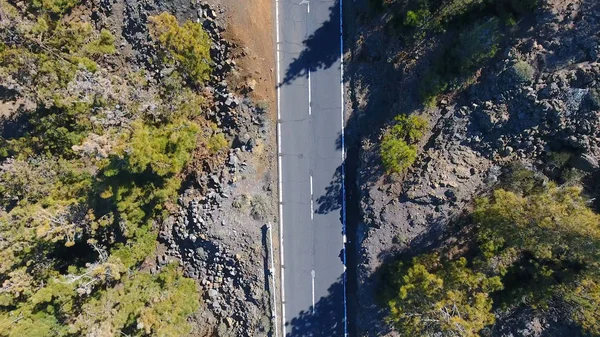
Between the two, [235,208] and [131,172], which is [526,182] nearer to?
[235,208]

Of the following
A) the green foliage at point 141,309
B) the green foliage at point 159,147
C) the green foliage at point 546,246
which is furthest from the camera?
the green foliage at point 141,309

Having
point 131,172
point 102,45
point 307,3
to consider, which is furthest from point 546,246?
point 102,45

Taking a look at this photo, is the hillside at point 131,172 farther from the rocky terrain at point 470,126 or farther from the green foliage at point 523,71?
the green foliage at point 523,71

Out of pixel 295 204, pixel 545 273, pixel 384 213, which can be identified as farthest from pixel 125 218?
pixel 545 273

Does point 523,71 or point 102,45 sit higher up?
point 102,45

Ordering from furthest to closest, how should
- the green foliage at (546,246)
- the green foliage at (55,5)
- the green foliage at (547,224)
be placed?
Answer: the green foliage at (55,5) → the green foliage at (546,246) → the green foliage at (547,224)

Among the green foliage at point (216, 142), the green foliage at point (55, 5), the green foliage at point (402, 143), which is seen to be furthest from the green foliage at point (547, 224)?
the green foliage at point (55, 5)

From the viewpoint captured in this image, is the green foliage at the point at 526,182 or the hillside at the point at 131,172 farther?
the hillside at the point at 131,172
